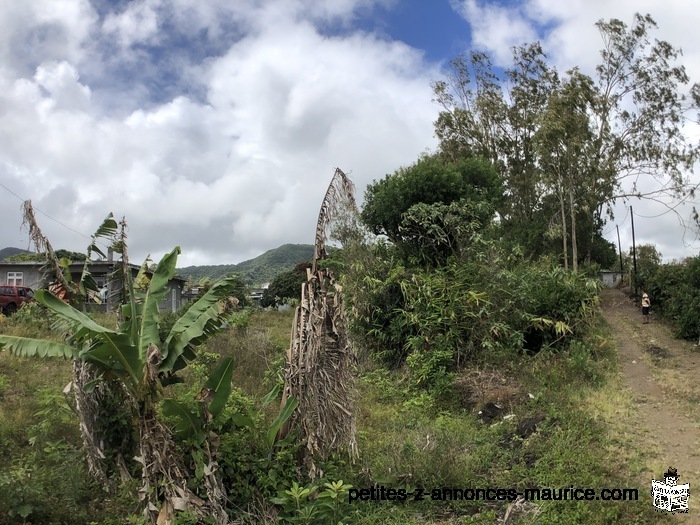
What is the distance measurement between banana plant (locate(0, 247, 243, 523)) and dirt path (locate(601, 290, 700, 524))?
185 inches

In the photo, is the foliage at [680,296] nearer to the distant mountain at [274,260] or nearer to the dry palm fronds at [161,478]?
the dry palm fronds at [161,478]

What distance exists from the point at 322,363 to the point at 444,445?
75.0 inches

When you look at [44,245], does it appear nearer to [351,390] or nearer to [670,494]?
[351,390]

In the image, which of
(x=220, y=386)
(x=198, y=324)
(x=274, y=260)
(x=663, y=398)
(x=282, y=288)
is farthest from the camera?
(x=274, y=260)

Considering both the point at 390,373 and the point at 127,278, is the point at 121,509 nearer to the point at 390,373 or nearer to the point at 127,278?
the point at 127,278

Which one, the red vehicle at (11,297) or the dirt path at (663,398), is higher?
the red vehicle at (11,297)

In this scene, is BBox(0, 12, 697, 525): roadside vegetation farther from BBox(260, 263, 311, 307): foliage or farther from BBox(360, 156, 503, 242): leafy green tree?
BBox(260, 263, 311, 307): foliage

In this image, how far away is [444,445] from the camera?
626 centimetres

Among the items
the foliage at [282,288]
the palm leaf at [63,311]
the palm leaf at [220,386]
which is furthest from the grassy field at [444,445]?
the foliage at [282,288]

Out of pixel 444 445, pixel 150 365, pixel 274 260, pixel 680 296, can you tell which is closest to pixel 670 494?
pixel 444 445

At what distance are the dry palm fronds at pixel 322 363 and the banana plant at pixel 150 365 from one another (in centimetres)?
80

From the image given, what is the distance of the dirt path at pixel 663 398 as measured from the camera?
627cm

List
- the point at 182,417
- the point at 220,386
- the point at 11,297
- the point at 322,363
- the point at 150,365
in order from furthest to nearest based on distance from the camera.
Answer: the point at 11,297
the point at 322,363
the point at 220,386
the point at 182,417
the point at 150,365

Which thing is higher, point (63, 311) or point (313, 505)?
point (63, 311)
